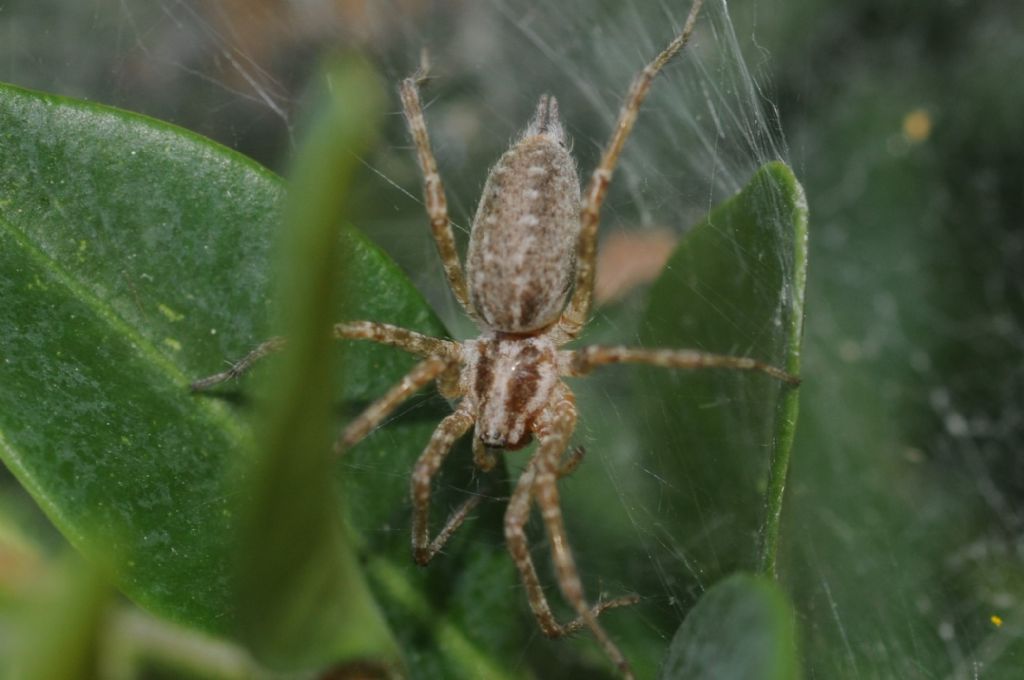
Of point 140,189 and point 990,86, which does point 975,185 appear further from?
point 140,189

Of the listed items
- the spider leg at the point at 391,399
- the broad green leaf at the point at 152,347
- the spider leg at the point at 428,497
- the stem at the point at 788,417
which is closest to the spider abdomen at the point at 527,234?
the spider leg at the point at 391,399

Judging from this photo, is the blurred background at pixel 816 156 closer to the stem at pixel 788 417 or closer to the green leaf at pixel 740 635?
the stem at pixel 788 417

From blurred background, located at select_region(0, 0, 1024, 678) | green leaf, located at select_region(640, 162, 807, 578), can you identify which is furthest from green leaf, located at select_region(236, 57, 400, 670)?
blurred background, located at select_region(0, 0, 1024, 678)

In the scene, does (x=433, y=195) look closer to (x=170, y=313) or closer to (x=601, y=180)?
(x=601, y=180)

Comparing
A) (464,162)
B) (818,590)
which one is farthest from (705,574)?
(464,162)

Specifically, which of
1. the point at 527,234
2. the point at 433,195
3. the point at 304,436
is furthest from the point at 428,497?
the point at 304,436
